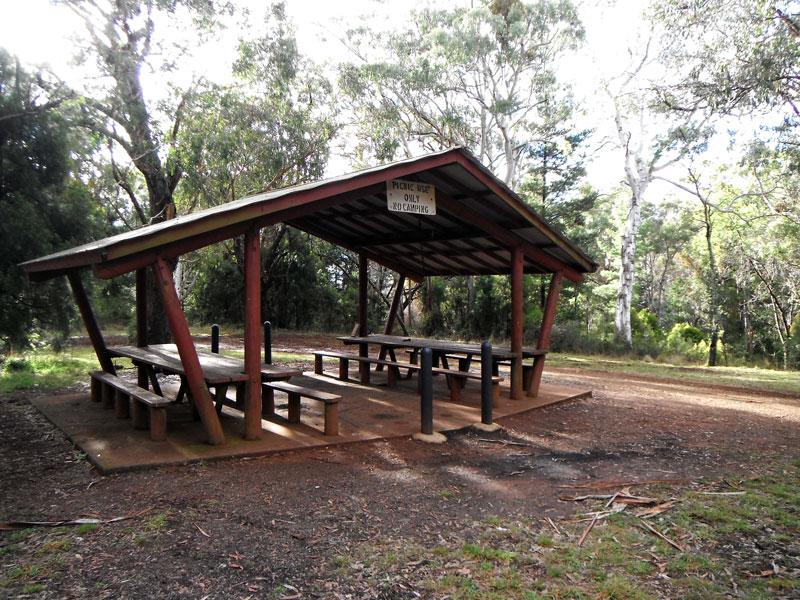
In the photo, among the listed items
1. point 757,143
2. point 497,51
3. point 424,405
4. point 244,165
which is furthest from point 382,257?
point 497,51

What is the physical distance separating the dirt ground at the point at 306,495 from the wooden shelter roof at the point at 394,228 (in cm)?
185

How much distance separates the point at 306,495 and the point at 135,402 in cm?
277

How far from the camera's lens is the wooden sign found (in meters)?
6.48

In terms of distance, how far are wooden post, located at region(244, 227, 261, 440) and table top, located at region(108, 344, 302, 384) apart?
133mm

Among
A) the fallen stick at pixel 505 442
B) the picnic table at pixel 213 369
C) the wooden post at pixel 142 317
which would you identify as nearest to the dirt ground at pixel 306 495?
the fallen stick at pixel 505 442

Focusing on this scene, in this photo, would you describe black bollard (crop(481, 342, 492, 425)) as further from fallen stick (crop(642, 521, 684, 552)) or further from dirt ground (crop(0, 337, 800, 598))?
fallen stick (crop(642, 521, 684, 552))

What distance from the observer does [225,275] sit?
24625 mm

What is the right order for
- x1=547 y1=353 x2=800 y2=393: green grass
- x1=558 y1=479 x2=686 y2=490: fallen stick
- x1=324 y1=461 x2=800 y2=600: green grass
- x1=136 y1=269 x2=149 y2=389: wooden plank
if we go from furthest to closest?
x1=547 y1=353 x2=800 y2=393: green grass < x1=136 y1=269 x2=149 y2=389: wooden plank < x1=558 y1=479 x2=686 y2=490: fallen stick < x1=324 y1=461 x2=800 y2=600: green grass

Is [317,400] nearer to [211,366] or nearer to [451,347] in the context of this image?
[211,366]

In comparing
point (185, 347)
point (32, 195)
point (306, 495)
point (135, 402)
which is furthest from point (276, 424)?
point (32, 195)

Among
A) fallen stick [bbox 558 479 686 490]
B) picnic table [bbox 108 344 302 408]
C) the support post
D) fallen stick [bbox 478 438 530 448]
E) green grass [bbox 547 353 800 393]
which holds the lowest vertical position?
fallen stick [bbox 558 479 686 490]

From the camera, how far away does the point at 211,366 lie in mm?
6496

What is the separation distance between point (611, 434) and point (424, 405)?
2.37 metres

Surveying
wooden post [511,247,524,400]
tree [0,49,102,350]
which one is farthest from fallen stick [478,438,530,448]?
tree [0,49,102,350]
